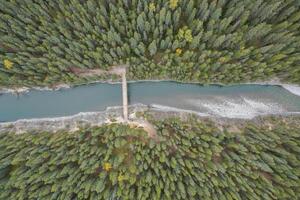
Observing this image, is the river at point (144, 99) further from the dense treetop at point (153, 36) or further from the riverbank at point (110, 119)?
the dense treetop at point (153, 36)

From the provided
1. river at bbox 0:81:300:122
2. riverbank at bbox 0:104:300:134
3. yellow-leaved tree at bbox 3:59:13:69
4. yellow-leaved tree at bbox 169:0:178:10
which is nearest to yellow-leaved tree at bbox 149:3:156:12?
yellow-leaved tree at bbox 169:0:178:10

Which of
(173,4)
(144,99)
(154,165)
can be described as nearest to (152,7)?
(173,4)

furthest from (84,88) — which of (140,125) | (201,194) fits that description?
(201,194)

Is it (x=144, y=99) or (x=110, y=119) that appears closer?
(x=110, y=119)

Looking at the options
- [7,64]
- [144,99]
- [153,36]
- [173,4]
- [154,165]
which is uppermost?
[173,4]

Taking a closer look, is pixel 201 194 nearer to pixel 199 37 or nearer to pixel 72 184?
pixel 72 184

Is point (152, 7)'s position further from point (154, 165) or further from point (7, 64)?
point (7, 64)

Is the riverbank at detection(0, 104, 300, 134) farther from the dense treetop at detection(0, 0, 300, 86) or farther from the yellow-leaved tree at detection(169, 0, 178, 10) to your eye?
the yellow-leaved tree at detection(169, 0, 178, 10)
